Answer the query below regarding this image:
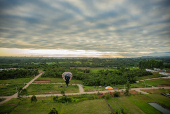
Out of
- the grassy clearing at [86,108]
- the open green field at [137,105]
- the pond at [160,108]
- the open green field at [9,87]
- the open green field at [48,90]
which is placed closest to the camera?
the grassy clearing at [86,108]

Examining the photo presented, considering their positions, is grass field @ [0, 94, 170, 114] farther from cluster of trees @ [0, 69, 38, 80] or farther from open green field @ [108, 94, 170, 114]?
cluster of trees @ [0, 69, 38, 80]

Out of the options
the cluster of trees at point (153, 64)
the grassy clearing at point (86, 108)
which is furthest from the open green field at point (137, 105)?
the cluster of trees at point (153, 64)

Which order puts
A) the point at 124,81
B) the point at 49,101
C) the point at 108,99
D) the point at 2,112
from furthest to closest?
the point at 124,81
the point at 108,99
the point at 49,101
the point at 2,112

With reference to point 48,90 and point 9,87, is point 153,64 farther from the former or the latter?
point 9,87

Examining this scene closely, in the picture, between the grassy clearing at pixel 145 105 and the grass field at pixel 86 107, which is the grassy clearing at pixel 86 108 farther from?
the grassy clearing at pixel 145 105

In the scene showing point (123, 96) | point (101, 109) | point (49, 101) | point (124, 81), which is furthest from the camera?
point (124, 81)

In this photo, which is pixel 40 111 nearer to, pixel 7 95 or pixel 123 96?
pixel 7 95

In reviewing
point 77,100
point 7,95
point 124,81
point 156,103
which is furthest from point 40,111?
point 124,81

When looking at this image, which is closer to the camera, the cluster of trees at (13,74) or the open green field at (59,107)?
the open green field at (59,107)
